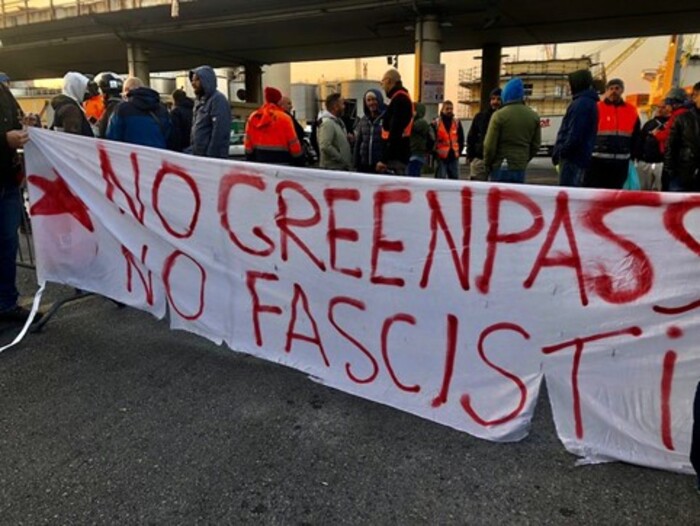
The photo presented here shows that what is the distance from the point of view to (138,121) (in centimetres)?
461

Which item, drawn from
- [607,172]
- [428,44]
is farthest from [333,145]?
[428,44]

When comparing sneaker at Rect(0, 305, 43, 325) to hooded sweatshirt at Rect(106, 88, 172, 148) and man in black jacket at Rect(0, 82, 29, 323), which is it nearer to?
man in black jacket at Rect(0, 82, 29, 323)

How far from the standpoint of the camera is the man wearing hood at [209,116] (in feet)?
17.1

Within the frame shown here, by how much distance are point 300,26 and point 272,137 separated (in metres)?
13.4

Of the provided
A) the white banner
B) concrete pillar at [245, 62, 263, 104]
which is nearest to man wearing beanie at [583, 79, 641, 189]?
the white banner

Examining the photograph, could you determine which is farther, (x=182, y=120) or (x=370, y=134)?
(x=182, y=120)

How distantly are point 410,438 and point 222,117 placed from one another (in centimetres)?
379

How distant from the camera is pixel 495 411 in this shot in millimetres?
2504

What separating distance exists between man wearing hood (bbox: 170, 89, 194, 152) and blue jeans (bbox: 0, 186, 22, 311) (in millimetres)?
2669

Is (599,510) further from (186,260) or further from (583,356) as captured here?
(186,260)

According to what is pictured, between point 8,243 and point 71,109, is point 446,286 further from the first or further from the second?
point 71,109

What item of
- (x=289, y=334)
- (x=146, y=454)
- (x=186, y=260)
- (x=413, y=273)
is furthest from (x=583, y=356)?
(x=186, y=260)

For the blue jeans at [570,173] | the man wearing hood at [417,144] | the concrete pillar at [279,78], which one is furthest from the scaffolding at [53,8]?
the concrete pillar at [279,78]

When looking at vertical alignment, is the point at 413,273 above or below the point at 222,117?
below
